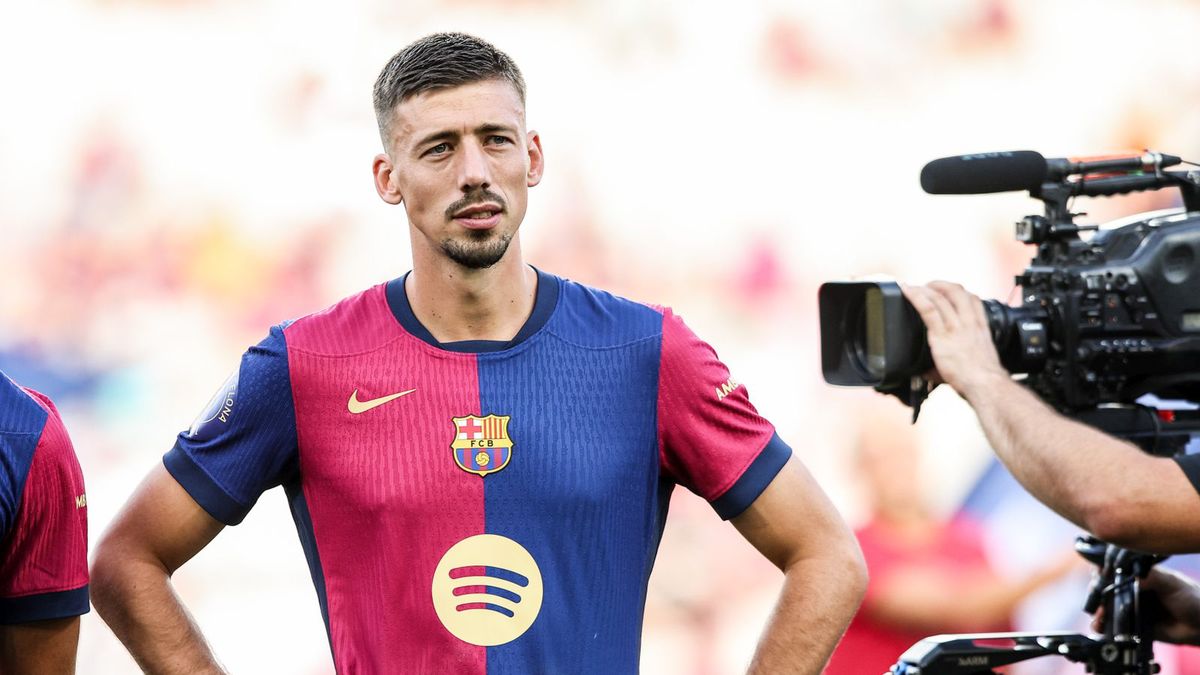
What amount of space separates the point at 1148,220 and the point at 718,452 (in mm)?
701

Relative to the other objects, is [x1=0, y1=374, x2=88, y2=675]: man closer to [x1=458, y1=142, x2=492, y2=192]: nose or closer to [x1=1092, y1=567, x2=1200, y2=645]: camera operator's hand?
[x1=458, y1=142, x2=492, y2=192]: nose

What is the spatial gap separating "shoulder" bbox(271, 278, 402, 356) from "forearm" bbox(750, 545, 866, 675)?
27.9 inches

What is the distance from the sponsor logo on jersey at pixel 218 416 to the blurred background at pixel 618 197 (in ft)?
4.08

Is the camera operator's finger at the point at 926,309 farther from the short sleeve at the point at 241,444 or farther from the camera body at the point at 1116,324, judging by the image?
the short sleeve at the point at 241,444

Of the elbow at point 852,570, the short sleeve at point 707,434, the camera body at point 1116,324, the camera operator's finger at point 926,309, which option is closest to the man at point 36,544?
the short sleeve at point 707,434

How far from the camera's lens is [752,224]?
11.9 feet

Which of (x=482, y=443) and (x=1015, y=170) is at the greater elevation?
(x=1015, y=170)

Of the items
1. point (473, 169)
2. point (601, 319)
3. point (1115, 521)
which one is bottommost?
point (1115, 521)

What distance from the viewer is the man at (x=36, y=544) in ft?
6.67

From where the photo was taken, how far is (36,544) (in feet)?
6.72

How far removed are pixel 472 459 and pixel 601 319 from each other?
301 millimetres

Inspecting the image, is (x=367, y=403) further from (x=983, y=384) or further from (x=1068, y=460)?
(x=1068, y=460)

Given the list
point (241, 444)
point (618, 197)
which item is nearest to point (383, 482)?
point (241, 444)

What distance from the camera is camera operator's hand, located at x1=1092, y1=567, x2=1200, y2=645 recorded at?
2.51 metres
